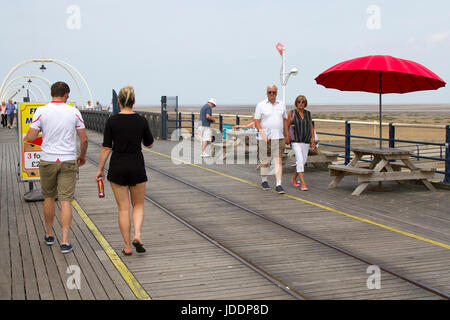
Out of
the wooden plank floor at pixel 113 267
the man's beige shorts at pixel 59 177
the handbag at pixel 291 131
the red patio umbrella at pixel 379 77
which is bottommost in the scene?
the wooden plank floor at pixel 113 267

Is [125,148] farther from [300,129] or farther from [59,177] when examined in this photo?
[300,129]

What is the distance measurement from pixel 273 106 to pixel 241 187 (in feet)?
5.83

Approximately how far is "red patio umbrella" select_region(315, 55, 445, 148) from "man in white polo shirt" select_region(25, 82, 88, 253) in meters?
4.96

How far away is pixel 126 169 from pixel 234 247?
155 centimetres

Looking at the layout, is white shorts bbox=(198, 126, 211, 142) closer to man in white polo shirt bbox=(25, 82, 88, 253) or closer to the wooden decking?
the wooden decking

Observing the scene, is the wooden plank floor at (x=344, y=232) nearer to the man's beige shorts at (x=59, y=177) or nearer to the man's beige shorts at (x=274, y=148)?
the man's beige shorts at (x=274, y=148)

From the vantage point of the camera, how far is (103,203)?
9.33m

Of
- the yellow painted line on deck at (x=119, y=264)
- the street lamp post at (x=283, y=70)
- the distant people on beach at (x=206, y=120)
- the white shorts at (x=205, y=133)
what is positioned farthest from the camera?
the street lamp post at (x=283, y=70)

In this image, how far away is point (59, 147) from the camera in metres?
6.32

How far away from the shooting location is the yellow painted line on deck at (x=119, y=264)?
496cm

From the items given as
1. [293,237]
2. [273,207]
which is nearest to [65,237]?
[293,237]

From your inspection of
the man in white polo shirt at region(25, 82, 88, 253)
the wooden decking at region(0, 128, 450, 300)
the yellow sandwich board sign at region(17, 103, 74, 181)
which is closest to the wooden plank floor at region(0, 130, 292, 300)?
the wooden decking at region(0, 128, 450, 300)

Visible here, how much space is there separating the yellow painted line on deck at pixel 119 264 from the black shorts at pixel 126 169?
2.56 ft

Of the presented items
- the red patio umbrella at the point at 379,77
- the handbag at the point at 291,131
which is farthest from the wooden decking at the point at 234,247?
the red patio umbrella at the point at 379,77
